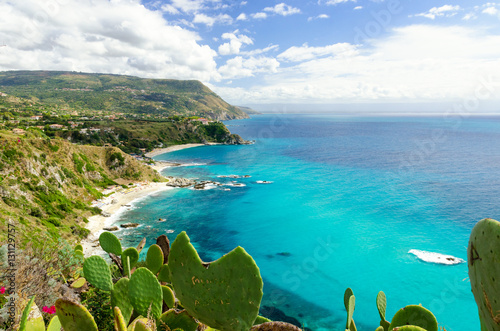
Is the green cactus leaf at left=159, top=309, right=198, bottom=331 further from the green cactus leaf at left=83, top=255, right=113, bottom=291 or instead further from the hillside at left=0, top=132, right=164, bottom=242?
the hillside at left=0, top=132, right=164, bottom=242

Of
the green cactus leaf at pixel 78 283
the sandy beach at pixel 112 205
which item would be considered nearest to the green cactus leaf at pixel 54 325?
the green cactus leaf at pixel 78 283

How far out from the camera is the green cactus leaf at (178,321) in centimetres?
373

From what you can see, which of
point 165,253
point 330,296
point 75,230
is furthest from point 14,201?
point 330,296

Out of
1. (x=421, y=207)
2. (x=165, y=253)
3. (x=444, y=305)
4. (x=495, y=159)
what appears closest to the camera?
(x=165, y=253)

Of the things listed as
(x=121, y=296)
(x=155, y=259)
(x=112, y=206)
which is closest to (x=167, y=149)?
(x=112, y=206)

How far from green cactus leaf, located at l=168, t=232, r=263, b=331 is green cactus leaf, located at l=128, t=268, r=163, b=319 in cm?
82

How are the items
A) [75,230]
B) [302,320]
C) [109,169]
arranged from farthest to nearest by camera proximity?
1. [109,169]
2. [75,230]
3. [302,320]

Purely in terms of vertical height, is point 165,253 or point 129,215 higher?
point 165,253

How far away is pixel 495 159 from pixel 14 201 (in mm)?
105151

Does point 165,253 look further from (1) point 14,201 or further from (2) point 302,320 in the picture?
(1) point 14,201

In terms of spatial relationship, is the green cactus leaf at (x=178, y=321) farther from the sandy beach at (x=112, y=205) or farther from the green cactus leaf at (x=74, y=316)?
the sandy beach at (x=112, y=205)

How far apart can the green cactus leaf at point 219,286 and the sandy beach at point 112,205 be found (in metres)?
25.7

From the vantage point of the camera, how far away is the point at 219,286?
9.24 ft

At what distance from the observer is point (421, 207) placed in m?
42.8
